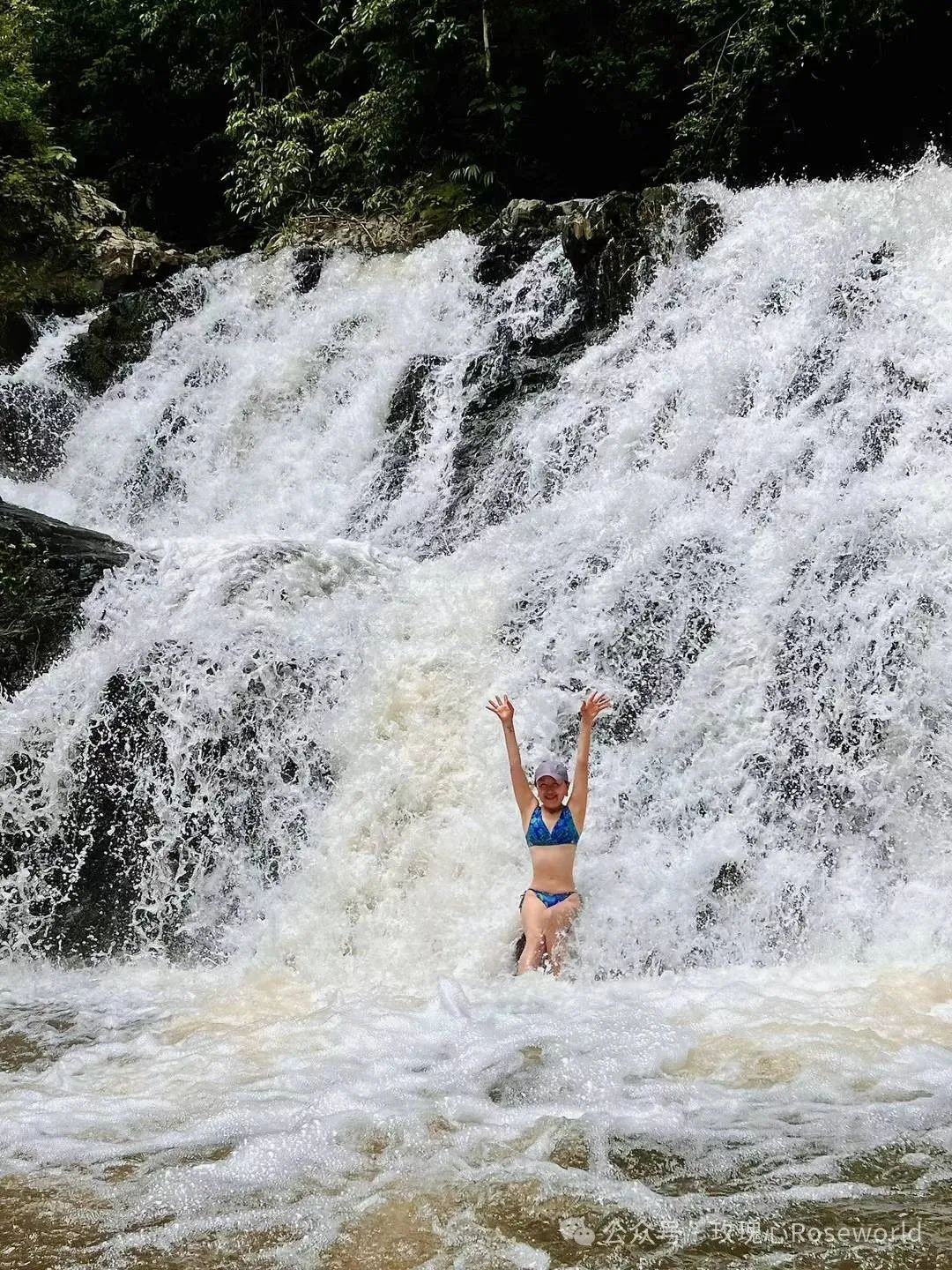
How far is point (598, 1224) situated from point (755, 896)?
8.71 ft

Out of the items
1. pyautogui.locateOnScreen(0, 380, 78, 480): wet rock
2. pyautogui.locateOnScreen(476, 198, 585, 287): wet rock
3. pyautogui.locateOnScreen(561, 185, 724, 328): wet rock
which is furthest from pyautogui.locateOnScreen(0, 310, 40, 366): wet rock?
pyautogui.locateOnScreen(561, 185, 724, 328): wet rock

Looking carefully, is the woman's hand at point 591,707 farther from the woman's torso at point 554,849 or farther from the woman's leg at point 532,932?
the woman's leg at point 532,932

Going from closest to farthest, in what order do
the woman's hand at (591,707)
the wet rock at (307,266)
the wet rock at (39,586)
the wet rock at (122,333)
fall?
the woman's hand at (591,707), the wet rock at (39,586), the wet rock at (122,333), the wet rock at (307,266)

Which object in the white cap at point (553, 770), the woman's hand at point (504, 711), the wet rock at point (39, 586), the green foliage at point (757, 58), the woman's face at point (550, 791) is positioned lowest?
the woman's face at point (550, 791)

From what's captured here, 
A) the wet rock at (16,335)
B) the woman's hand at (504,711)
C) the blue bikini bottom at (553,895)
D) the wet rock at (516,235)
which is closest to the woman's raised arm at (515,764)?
the woman's hand at (504,711)

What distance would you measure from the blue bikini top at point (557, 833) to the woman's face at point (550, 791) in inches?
2.0

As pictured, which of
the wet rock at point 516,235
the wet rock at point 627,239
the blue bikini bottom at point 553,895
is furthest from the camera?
the wet rock at point 516,235

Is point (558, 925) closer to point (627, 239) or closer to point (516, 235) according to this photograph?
point (627, 239)

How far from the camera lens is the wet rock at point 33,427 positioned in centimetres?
1205

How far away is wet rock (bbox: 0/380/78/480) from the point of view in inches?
474

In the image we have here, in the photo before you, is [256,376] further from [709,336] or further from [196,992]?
[196,992]

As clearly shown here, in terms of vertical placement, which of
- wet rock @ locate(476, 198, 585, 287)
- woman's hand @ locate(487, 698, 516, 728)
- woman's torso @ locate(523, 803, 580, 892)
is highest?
wet rock @ locate(476, 198, 585, 287)

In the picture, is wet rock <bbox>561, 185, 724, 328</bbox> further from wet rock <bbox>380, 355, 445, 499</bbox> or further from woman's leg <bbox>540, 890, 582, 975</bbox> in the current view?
woman's leg <bbox>540, 890, 582, 975</bbox>

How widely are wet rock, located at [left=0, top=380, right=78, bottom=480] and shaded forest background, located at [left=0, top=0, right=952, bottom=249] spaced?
272 centimetres
